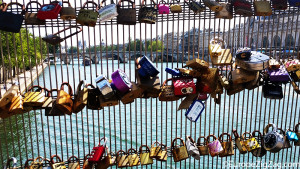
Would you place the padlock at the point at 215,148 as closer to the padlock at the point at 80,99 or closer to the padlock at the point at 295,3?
the padlock at the point at 80,99

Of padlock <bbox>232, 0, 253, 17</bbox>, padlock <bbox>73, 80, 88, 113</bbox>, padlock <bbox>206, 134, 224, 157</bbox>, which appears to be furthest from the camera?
padlock <bbox>206, 134, 224, 157</bbox>

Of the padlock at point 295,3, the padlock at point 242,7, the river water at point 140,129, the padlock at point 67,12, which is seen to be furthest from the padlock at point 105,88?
the padlock at point 295,3

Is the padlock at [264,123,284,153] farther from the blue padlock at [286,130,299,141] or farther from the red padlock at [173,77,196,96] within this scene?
the red padlock at [173,77,196,96]

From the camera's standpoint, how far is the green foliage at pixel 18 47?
2.38 metres

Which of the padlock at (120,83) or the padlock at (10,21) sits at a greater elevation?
the padlock at (10,21)

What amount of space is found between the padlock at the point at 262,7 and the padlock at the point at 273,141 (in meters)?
1.22

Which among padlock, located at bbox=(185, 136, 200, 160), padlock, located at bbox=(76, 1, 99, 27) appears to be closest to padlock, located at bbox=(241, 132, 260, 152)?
padlock, located at bbox=(185, 136, 200, 160)

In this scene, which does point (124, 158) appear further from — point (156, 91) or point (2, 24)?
point (2, 24)

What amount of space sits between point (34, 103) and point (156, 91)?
1.08m

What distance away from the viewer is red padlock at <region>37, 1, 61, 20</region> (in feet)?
7.23

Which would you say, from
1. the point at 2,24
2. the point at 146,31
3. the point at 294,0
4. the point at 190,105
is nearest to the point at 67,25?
the point at 2,24

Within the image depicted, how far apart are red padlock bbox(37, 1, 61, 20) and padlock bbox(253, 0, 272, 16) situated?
6.18 ft

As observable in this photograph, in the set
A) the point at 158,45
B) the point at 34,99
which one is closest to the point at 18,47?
the point at 158,45

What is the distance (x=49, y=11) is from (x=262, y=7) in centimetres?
202
